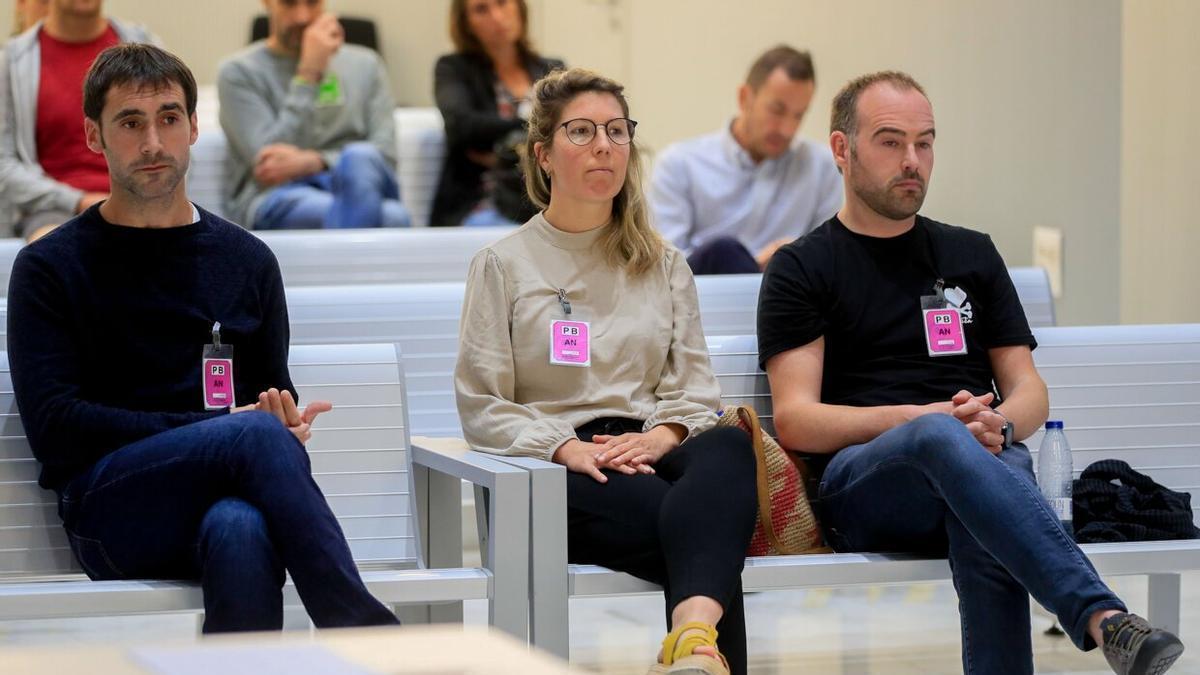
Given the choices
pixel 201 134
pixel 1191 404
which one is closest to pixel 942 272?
pixel 1191 404

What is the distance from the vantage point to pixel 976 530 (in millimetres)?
2586

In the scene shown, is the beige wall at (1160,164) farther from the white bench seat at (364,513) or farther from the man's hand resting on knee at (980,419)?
the white bench seat at (364,513)

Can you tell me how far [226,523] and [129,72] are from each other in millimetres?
795

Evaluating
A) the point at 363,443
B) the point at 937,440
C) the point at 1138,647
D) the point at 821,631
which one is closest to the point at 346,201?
the point at 821,631

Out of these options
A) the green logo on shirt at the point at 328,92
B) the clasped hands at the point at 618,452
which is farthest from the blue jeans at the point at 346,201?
the clasped hands at the point at 618,452

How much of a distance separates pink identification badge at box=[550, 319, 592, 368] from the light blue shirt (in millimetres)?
1964

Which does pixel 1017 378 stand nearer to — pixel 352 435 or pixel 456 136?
pixel 352 435

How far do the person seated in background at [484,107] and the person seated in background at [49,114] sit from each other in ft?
3.36

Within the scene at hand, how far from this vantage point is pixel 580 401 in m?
2.90

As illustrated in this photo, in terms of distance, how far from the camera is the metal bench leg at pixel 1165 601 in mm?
3281

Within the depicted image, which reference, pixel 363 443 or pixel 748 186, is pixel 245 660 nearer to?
pixel 363 443

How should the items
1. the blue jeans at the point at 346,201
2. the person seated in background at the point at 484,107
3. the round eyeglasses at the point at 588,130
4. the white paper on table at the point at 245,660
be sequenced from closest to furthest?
the white paper on table at the point at 245,660
the round eyeglasses at the point at 588,130
the blue jeans at the point at 346,201
the person seated in background at the point at 484,107

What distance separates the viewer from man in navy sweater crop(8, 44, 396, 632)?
7.89 feet

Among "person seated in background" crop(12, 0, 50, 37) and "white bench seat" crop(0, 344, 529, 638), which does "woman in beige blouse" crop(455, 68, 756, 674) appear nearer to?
"white bench seat" crop(0, 344, 529, 638)
